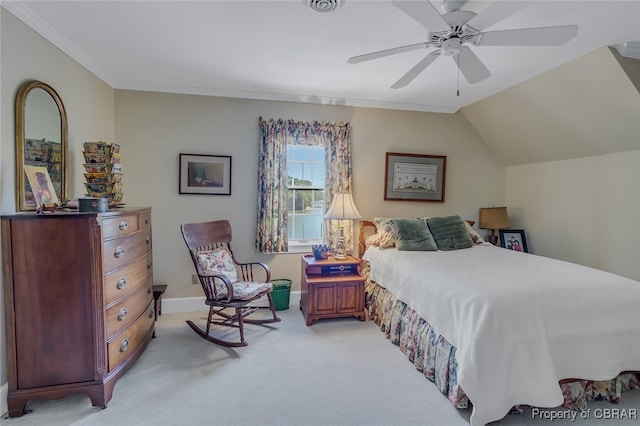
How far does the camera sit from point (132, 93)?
344cm

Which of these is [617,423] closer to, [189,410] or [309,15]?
[189,410]

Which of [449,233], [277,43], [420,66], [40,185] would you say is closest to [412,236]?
[449,233]

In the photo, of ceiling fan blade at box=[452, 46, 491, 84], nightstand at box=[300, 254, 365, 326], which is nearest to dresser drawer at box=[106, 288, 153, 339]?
nightstand at box=[300, 254, 365, 326]

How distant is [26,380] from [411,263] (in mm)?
2885

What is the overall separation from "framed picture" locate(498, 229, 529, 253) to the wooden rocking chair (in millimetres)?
3279

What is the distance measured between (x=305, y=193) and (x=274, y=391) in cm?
238

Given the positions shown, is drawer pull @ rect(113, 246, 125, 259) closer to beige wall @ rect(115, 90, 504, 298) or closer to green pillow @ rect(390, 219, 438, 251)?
beige wall @ rect(115, 90, 504, 298)

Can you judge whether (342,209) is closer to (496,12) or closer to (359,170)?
(359,170)

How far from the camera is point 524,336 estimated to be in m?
1.82

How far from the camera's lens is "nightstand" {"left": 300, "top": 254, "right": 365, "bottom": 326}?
3.25m

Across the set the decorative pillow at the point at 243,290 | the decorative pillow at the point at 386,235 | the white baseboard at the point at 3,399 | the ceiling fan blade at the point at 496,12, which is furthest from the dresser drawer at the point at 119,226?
the ceiling fan blade at the point at 496,12

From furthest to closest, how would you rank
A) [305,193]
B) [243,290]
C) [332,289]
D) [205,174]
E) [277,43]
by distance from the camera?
1. [305,193]
2. [205,174]
3. [332,289]
4. [243,290]
5. [277,43]

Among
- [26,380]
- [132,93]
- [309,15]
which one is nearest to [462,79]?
[309,15]

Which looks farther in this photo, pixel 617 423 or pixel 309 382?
pixel 309 382
